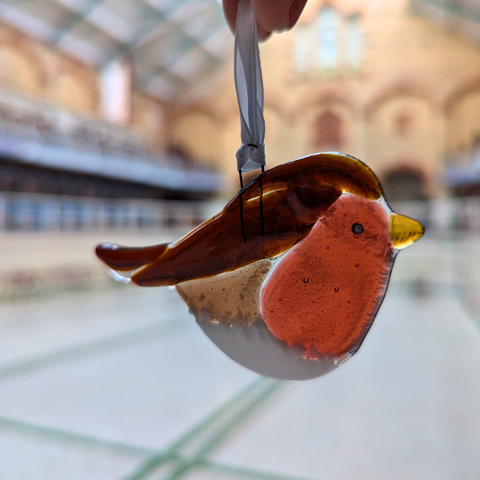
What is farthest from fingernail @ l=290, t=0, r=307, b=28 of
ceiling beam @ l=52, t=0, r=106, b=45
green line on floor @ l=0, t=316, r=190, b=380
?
ceiling beam @ l=52, t=0, r=106, b=45

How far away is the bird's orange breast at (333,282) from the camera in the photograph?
0.22 metres

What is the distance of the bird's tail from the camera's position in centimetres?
25

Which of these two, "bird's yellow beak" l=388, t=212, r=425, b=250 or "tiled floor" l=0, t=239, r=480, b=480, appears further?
"tiled floor" l=0, t=239, r=480, b=480

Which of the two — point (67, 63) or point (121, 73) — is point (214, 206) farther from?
point (67, 63)

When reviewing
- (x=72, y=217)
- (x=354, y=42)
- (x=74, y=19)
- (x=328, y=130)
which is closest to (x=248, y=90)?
(x=72, y=217)

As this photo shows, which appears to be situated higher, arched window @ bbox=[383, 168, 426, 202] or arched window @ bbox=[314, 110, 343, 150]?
arched window @ bbox=[314, 110, 343, 150]

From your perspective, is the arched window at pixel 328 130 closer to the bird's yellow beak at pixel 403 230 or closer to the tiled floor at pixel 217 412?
the tiled floor at pixel 217 412

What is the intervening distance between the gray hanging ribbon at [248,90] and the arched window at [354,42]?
8.40m

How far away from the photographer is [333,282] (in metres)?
0.23

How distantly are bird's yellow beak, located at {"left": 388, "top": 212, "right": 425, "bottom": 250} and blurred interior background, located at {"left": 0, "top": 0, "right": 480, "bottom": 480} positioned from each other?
0.27 metres

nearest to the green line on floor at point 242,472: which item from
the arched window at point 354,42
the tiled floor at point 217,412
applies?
the tiled floor at point 217,412

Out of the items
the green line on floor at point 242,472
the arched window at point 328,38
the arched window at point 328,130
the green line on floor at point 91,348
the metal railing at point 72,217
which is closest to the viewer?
the green line on floor at point 242,472

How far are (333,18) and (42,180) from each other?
5.49 meters

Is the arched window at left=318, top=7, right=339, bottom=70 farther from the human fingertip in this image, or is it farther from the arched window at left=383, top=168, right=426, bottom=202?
the human fingertip
